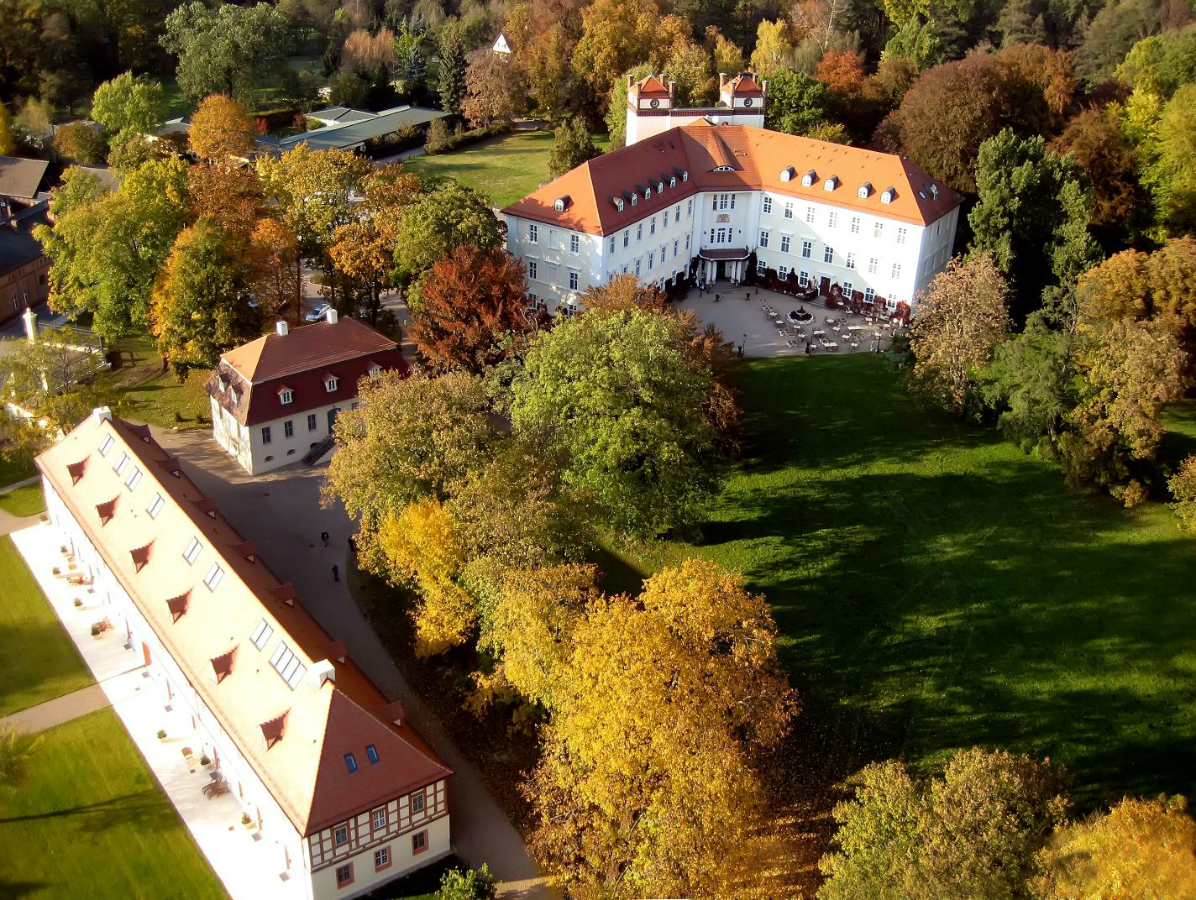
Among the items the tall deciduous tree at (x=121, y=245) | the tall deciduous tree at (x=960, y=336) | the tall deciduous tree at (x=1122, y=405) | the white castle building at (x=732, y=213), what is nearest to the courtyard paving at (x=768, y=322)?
the white castle building at (x=732, y=213)

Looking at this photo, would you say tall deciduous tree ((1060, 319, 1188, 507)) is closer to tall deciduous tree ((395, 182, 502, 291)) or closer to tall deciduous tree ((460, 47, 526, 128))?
tall deciduous tree ((395, 182, 502, 291))

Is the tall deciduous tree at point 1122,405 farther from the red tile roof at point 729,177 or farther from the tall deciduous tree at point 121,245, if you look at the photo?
the tall deciduous tree at point 121,245

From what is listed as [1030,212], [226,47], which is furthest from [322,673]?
[226,47]

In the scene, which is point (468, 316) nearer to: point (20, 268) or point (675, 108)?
point (675, 108)

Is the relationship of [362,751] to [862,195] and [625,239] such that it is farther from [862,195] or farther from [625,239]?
[862,195]

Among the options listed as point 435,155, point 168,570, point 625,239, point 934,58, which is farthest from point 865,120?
point 168,570

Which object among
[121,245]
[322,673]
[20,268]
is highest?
[121,245]
